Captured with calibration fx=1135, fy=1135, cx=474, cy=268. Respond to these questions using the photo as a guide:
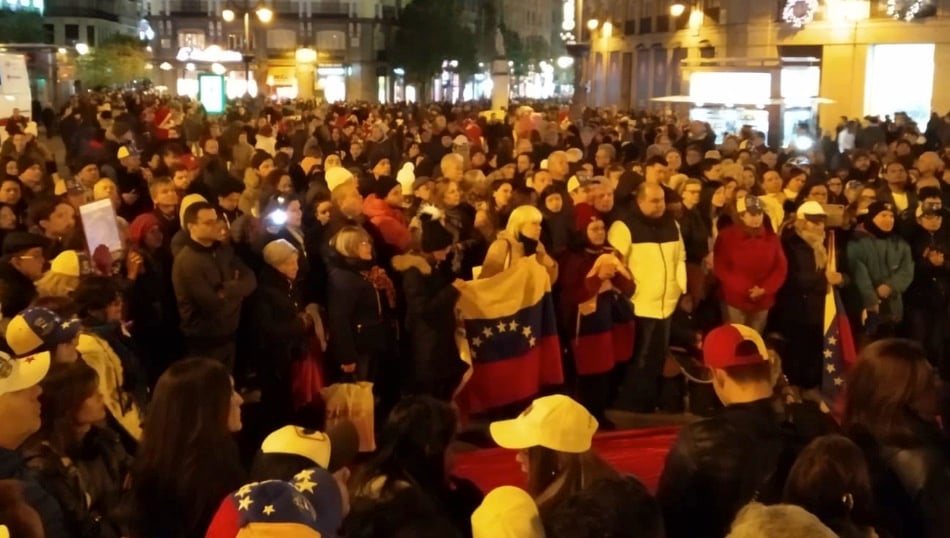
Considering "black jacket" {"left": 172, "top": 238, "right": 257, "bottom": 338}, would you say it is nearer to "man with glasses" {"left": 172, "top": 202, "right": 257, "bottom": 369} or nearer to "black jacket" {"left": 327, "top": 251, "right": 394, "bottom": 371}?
"man with glasses" {"left": 172, "top": 202, "right": 257, "bottom": 369}

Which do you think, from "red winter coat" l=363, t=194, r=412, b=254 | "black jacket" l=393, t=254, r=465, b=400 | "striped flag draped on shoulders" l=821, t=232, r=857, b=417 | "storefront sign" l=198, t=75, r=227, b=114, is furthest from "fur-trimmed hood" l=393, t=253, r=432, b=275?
"storefront sign" l=198, t=75, r=227, b=114

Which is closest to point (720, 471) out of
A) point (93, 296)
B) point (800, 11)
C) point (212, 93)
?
point (93, 296)

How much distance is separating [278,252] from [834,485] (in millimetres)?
4438

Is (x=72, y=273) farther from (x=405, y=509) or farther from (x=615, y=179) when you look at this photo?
(x=615, y=179)

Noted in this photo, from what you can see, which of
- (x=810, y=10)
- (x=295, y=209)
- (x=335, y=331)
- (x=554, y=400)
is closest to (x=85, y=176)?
(x=295, y=209)

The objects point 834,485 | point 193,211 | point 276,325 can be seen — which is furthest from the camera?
point 276,325

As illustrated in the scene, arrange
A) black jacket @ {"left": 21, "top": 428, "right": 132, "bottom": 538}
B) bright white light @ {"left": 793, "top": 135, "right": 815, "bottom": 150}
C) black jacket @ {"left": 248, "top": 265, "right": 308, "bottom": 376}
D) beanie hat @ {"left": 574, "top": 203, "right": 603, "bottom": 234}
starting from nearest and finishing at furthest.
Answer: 1. black jacket @ {"left": 21, "top": 428, "right": 132, "bottom": 538}
2. black jacket @ {"left": 248, "top": 265, "right": 308, "bottom": 376}
3. beanie hat @ {"left": 574, "top": 203, "right": 603, "bottom": 234}
4. bright white light @ {"left": 793, "top": 135, "right": 815, "bottom": 150}

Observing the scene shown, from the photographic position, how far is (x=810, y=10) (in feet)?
113

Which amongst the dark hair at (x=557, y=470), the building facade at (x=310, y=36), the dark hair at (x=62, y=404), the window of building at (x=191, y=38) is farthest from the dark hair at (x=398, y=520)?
the window of building at (x=191, y=38)

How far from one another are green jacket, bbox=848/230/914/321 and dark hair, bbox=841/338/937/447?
16.2ft

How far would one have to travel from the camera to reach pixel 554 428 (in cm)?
397

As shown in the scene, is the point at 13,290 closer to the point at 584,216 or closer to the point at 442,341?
the point at 442,341

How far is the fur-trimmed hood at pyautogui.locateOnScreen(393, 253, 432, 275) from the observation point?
769 centimetres

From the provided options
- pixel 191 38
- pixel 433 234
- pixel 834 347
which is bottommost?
pixel 834 347
